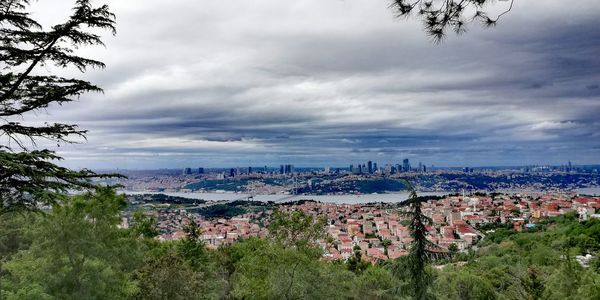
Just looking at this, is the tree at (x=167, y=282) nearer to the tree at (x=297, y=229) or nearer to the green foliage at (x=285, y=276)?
the green foliage at (x=285, y=276)

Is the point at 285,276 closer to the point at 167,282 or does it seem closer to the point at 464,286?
the point at 167,282

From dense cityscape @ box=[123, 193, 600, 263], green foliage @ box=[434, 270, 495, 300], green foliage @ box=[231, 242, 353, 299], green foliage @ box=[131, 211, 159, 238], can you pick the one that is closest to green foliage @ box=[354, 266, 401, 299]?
green foliage @ box=[434, 270, 495, 300]

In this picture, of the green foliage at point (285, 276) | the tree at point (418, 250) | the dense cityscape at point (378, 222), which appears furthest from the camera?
the dense cityscape at point (378, 222)

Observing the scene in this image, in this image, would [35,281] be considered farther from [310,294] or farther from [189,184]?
[189,184]

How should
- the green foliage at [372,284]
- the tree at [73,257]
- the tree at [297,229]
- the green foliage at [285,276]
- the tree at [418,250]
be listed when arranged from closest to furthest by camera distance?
the tree at [73,257] → the tree at [418,250] → the green foliage at [285,276] → the tree at [297,229] → the green foliage at [372,284]

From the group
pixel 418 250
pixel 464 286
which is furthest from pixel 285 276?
pixel 464 286

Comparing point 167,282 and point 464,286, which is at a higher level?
point 167,282

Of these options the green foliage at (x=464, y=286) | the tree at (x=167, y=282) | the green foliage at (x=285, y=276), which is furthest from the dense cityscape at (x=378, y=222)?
the tree at (x=167, y=282)

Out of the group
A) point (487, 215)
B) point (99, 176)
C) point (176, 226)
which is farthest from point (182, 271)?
point (487, 215)
